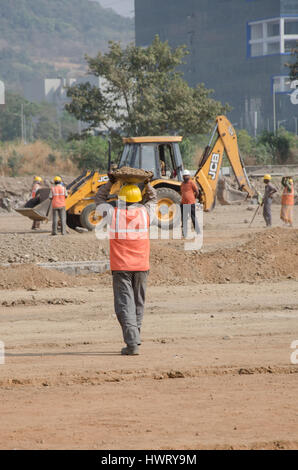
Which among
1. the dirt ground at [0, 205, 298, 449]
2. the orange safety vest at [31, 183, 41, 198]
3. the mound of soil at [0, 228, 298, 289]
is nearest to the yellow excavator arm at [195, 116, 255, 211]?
the orange safety vest at [31, 183, 41, 198]

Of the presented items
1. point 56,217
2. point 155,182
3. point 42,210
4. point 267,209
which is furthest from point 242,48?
point 56,217

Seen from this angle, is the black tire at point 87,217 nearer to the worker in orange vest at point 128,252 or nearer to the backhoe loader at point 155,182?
the backhoe loader at point 155,182

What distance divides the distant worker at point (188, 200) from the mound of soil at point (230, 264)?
3.82 meters

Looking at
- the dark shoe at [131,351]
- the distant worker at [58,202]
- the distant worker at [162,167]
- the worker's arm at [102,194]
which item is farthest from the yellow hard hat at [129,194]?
the distant worker at [162,167]

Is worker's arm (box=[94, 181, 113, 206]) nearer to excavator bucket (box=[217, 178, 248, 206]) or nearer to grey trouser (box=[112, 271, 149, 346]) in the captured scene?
grey trouser (box=[112, 271, 149, 346])

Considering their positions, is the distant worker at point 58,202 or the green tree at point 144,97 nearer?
the distant worker at point 58,202

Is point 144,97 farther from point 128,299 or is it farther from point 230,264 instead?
point 128,299

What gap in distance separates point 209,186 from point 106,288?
9852 mm

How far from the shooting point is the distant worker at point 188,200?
20578 mm

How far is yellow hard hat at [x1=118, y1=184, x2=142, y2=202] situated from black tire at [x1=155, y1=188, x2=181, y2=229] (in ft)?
45.3

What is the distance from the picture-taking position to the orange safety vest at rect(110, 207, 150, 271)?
353 inches

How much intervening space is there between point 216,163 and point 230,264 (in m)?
9.04

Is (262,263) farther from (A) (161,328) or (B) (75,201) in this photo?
(B) (75,201)

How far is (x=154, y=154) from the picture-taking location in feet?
74.9
